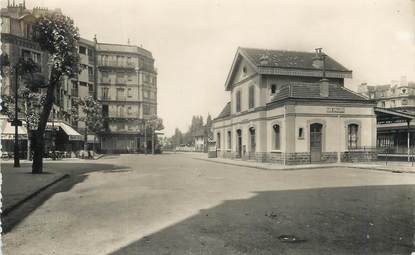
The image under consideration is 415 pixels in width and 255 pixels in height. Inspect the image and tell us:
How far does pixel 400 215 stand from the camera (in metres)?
7.75

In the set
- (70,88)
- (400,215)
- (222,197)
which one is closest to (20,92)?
(70,88)

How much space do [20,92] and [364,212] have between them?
28.7 meters

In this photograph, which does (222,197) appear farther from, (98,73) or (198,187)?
(98,73)

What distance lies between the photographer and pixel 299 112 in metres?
25.0

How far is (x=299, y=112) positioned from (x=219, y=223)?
1904 centimetres

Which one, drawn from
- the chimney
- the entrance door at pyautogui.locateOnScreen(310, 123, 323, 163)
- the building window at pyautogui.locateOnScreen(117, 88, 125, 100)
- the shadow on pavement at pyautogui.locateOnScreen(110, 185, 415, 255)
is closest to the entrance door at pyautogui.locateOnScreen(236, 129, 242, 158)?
the entrance door at pyautogui.locateOnScreen(310, 123, 323, 163)

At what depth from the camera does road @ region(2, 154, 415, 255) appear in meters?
5.50

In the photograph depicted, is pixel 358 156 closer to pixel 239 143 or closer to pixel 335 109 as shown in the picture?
pixel 335 109

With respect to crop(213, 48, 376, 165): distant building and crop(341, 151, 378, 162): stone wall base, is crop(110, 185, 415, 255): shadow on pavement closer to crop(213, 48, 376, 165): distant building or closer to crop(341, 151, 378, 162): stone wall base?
crop(213, 48, 376, 165): distant building

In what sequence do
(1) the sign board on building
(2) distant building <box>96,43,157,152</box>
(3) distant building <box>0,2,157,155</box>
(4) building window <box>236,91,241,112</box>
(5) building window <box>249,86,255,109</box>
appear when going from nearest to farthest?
(1) the sign board on building < (5) building window <box>249,86,255,109</box> < (4) building window <box>236,91,241,112</box> < (3) distant building <box>0,2,157,155</box> < (2) distant building <box>96,43,157,152</box>

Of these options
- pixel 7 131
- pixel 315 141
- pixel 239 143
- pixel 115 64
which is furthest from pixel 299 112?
pixel 115 64

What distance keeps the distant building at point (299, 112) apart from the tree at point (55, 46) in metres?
13.7

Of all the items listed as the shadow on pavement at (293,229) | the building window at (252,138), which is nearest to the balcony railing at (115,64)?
the building window at (252,138)

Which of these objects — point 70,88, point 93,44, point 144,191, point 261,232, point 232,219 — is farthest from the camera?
point 93,44
